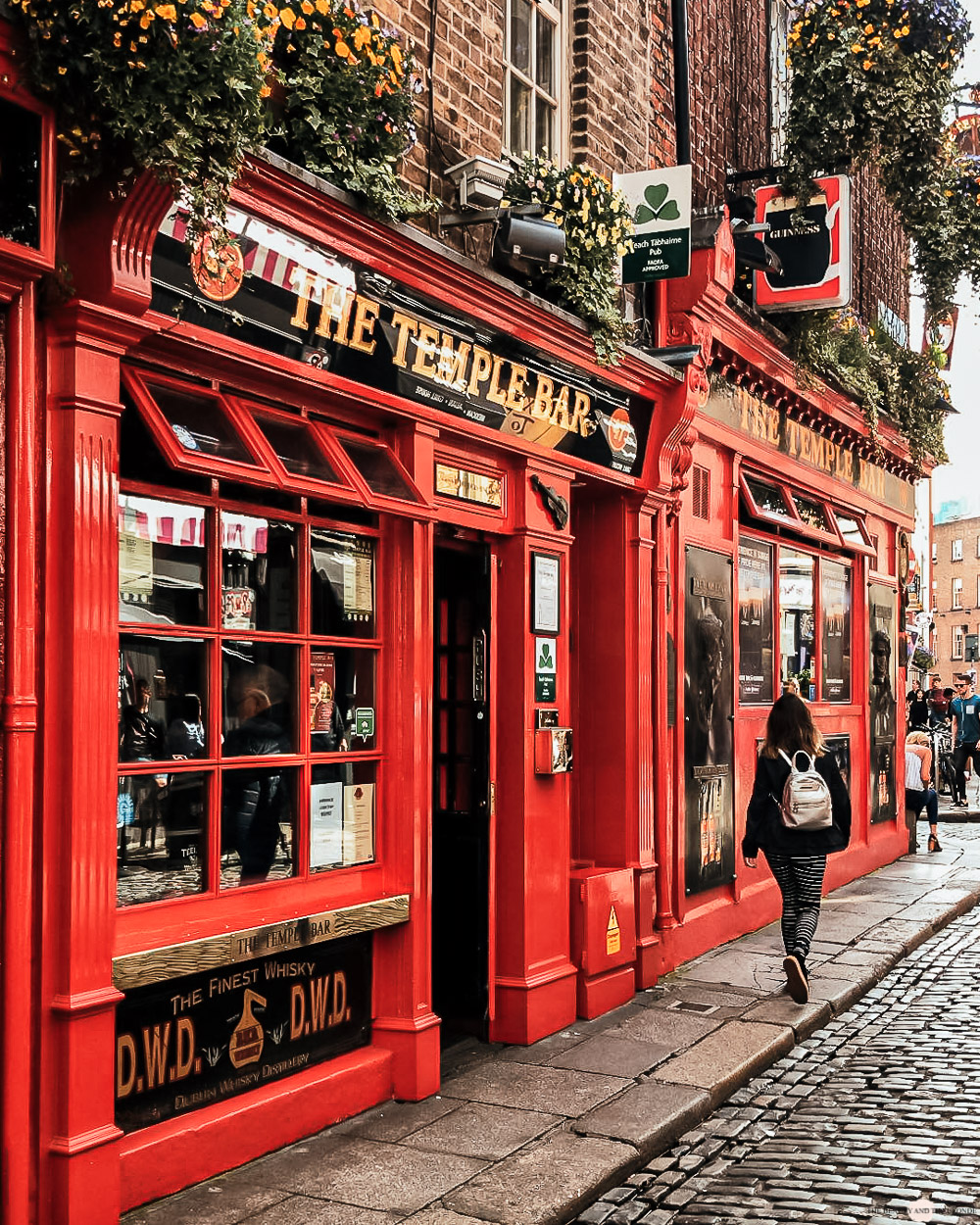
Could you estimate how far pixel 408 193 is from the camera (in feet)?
20.8

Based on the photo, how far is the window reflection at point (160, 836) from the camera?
16.2 ft

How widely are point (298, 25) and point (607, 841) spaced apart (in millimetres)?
5441

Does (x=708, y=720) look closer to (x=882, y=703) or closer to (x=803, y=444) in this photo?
(x=803, y=444)

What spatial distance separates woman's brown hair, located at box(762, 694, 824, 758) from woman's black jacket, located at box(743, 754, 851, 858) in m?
0.07

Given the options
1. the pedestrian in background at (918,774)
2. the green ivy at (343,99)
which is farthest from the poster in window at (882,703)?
the green ivy at (343,99)

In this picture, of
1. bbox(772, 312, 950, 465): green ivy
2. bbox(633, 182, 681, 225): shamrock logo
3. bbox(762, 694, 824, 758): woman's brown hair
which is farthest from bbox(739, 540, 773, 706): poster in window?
bbox(633, 182, 681, 225): shamrock logo

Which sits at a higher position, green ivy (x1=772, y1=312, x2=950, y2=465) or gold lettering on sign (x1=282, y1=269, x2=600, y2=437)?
green ivy (x1=772, y1=312, x2=950, y2=465)

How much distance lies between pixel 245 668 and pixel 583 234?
11.4 ft

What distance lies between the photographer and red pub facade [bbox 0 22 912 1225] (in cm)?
445

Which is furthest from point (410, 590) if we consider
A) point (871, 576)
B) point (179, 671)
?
point (871, 576)

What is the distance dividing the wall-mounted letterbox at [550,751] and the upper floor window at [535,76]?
3.43 metres

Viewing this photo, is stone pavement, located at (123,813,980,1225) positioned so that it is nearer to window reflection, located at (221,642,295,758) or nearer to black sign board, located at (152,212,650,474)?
window reflection, located at (221,642,295,758)

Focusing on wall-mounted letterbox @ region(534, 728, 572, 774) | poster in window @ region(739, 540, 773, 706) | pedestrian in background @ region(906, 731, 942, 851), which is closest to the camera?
wall-mounted letterbox @ region(534, 728, 572, 774)

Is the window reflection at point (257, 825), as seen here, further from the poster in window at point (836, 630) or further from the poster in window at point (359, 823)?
the poster in window at point (836, 630)
